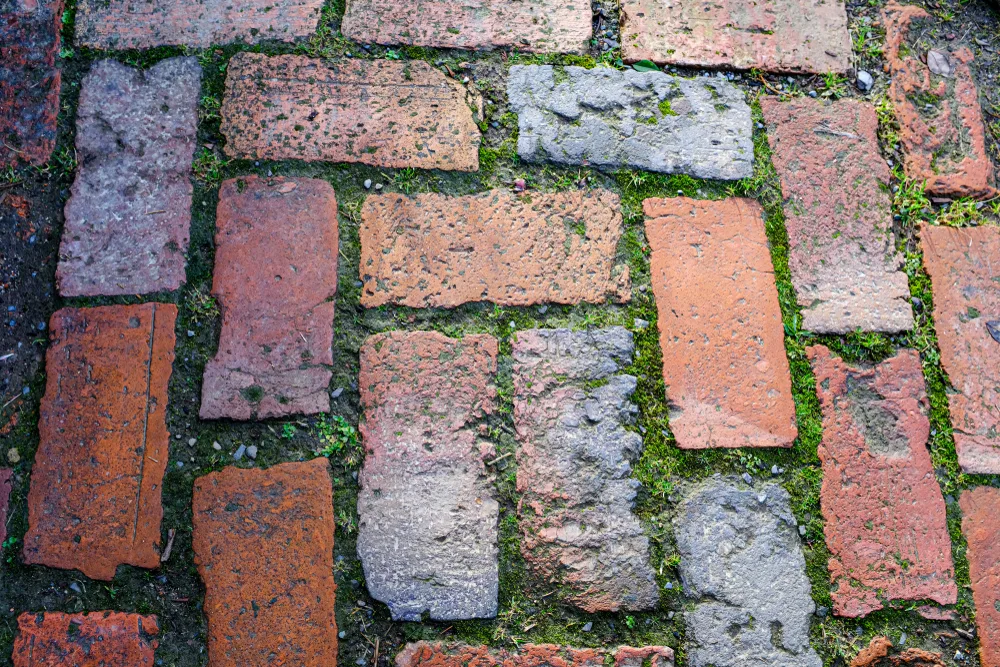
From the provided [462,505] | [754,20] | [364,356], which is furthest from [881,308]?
[364,356]

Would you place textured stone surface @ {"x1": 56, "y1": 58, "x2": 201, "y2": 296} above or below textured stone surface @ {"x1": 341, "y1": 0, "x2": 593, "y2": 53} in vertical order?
below

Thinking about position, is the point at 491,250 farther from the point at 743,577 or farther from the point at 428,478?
the point at 743,577

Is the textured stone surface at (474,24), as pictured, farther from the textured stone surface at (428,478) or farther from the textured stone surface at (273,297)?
the textured stone surface at (428,478)

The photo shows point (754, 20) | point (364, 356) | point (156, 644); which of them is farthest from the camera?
point (754, 20)

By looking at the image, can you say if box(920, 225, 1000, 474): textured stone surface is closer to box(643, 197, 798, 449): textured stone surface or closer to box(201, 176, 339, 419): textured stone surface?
box(643, 197, 798, 449): textured stone surface

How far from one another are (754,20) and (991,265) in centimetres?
84

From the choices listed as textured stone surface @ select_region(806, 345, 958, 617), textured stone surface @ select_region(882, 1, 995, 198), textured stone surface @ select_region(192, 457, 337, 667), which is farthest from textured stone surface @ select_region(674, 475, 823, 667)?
textured stone surface @ select_region(882, 1, 995, 198)

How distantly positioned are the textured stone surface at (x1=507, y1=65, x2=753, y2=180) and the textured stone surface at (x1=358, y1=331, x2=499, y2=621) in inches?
21.1

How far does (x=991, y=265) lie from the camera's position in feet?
5.60

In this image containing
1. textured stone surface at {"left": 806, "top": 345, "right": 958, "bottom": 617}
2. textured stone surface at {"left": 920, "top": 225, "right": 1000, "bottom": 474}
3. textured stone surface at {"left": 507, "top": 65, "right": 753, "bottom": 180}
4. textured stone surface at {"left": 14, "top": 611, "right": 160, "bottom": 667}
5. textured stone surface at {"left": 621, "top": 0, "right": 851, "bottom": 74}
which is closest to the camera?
textured stone surface at {"left": 14, "top": 611, "right": 160, "bottom": 667}

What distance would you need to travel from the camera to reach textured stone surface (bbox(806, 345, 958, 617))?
4.85 feet

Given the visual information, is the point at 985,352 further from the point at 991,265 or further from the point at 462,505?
the point at 462,505

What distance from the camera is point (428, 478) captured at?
4.78ft

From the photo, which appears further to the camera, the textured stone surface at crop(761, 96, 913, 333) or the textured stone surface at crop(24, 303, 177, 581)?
the textured stone surface at crop(761, 96, 913, 333)
